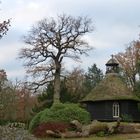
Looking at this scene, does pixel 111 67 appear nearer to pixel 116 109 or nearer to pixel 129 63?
pixel 116 109

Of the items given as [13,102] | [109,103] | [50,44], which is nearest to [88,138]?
[109,103]

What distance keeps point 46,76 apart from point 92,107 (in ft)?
41.6

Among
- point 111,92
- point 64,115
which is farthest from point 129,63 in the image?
point 64,115

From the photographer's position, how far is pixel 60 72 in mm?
59000

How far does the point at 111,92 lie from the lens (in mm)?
45938

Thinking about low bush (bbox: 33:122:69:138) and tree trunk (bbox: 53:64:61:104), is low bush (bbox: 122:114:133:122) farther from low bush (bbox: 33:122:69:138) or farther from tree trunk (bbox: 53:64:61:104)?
low bush (bbox: 33:122:69:138)

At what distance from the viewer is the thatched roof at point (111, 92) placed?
4528cm

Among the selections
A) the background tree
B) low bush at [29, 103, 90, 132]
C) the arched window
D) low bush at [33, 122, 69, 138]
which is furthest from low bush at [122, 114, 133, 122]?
the background tree

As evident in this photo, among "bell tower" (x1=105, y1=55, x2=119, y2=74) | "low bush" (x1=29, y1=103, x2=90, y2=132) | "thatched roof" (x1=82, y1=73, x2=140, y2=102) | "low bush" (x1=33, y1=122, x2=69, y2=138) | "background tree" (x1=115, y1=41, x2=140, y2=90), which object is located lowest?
"low bush" (x1=33, y1=122, x2=69, y2=138)

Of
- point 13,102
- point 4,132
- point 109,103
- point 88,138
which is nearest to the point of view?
point 4,132

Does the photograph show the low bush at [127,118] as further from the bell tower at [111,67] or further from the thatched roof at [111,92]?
the bell tower at [111,67]

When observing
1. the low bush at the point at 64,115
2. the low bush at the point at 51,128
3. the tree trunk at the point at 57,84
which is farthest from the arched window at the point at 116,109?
the low bush at the point at 51,128

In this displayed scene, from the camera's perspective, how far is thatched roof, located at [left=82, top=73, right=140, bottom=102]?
1783 inches

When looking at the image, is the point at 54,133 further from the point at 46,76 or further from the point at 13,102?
the point at 13,102
